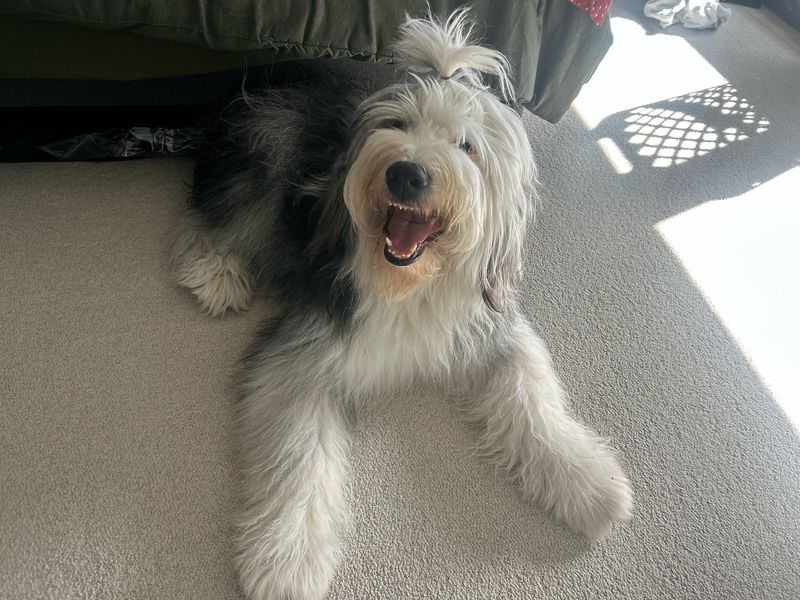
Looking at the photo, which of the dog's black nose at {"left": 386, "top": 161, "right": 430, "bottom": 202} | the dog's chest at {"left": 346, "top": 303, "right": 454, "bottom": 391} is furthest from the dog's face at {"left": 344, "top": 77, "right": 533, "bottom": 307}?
the dog's chest at {"left": 346, "top": 303, "right": 454, "bottom": 391}

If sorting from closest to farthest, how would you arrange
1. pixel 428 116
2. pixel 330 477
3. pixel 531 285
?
pixel 428 116 → pixel 330 477 → pixel 531 285

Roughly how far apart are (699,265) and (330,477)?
5.05ft

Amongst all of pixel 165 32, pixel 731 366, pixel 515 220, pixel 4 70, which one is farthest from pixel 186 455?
pixel 731 366

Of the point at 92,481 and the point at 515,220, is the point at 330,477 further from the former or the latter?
the point at 515,220

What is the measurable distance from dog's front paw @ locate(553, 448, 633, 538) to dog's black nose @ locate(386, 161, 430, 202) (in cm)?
79

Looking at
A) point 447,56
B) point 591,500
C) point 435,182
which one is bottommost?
point 591,500

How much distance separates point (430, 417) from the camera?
1.65 m

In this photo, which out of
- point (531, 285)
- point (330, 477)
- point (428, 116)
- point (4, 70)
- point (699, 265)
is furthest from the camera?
point (699, 265)

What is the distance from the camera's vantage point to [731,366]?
1.88 m

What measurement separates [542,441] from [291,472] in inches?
24.7

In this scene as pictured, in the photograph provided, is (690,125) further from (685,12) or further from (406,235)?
(406,235)

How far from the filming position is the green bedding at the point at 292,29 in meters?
1.65

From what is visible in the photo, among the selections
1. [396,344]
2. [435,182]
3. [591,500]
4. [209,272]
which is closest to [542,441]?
[591,500]

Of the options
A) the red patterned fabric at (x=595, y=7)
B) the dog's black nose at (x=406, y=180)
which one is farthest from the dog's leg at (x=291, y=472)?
the red patterned fabric at (x=595, y=7)
